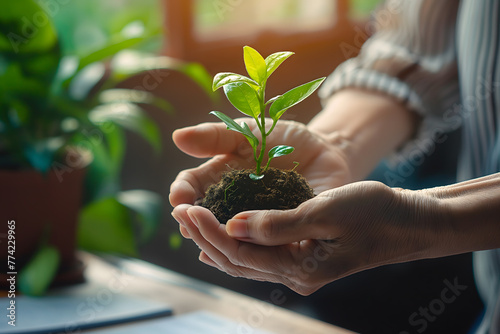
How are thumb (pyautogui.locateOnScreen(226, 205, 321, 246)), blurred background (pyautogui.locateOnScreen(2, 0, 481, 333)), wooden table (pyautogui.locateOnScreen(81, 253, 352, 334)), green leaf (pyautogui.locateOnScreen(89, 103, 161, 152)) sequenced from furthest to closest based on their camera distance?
blurred background (pyautogui.locateOnScreen(2, 0, 481, 333)) → green leaf (pyautogui.locateOnScreen(89, 103, 161, 152)) → wooden table (pyautogui.locateOnScreen(81, 253, 352, 334)) → thumb (pyautogui.locateOnScreen(226, 205, 321, 246))

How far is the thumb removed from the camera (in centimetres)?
46

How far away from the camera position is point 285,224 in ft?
1.51

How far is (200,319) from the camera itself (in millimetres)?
816

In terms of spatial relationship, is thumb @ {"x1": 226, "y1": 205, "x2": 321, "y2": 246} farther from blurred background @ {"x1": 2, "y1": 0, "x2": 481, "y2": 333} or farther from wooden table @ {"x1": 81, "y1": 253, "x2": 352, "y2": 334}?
blurred background @ {"x1": 2, "y1": 0, "x2": 481, "y2": 333}

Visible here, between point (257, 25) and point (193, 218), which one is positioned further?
point (257, 25)

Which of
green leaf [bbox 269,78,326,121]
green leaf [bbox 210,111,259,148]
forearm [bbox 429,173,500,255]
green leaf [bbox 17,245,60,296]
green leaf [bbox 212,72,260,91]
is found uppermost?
green leaf [bbox 212,72,260,91]

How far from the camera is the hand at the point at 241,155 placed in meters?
0.62

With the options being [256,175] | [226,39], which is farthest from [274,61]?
[226,39]

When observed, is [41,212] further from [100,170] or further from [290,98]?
[290,98]

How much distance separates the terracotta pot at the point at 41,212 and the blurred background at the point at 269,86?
0.24 metres

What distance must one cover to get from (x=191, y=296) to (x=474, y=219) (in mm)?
599

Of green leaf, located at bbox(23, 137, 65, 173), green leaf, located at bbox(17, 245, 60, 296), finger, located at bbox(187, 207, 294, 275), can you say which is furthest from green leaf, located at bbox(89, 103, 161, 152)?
finger, located at bbox(187, 207, 294, 275)

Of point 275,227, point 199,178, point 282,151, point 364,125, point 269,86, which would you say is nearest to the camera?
point 275,227

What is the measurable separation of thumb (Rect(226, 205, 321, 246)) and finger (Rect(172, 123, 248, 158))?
0.59 feet
